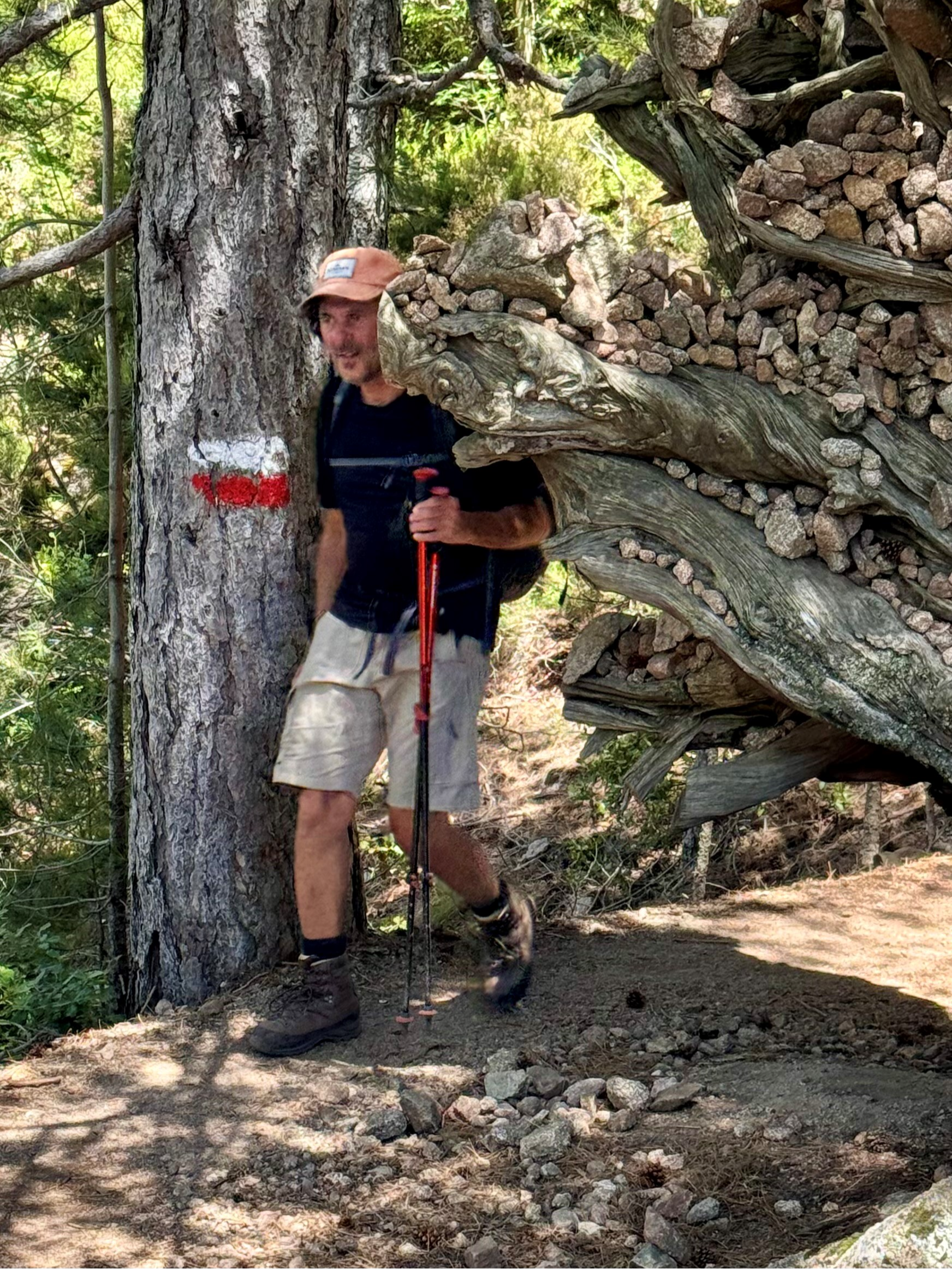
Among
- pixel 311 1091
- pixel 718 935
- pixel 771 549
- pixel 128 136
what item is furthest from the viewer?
pixel 128 136

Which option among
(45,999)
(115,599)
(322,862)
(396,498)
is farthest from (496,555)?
(45,999)

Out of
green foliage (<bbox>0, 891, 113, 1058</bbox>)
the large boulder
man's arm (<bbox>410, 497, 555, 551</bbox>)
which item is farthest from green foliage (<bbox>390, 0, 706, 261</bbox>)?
green foliage (<bbox>0, 891, 113, 1058</bbox>)

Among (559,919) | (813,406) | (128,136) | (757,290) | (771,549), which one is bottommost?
(559,919)

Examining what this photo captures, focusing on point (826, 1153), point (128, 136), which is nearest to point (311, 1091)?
point (826, 1153)

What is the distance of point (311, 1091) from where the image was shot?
464cm

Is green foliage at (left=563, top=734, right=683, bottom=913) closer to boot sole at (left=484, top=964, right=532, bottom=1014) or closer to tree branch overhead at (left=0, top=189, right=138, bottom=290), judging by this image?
boot sole at (left=484, top=964, right=532, bottom=1014)

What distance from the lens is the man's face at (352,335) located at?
4.74m

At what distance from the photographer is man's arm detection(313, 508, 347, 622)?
5.23 meters

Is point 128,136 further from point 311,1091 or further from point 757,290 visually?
point 311,1091

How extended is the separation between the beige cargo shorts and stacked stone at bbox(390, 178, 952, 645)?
3.35ft

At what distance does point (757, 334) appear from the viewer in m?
4.15

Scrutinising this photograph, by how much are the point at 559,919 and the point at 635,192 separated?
658 cm

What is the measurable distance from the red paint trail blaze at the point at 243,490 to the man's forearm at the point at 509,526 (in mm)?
1005

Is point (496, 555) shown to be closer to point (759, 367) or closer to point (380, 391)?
point (380, 391)
